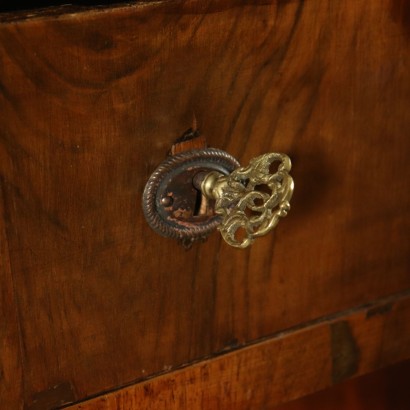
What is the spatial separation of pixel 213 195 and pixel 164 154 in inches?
1.8

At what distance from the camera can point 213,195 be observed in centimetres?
65

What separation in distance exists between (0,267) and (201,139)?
17cm

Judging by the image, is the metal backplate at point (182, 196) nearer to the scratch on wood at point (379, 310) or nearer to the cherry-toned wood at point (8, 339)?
the cherry-toned wood at point (8, 339)

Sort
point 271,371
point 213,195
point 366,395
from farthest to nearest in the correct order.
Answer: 1. point 366,395
2. point 271,371
3. point 213,195

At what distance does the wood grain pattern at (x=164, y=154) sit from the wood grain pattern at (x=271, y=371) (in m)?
0.01

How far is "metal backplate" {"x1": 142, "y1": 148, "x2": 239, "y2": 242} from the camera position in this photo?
65 cm

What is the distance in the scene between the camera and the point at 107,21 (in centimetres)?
59

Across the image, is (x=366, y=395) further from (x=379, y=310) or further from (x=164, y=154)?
(x=164, y=154)

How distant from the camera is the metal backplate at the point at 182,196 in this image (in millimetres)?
654

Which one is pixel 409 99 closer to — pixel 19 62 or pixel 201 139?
pixel 201 139

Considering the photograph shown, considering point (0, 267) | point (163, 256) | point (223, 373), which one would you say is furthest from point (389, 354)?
point (0, 267)

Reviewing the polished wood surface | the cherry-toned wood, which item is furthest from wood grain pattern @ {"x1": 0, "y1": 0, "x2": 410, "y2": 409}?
the polished wood surface

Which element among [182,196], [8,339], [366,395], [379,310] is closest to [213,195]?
[182,196]

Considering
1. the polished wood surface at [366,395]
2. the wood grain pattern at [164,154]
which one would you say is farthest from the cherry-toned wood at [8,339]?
the polished wood surface at [366,395]
